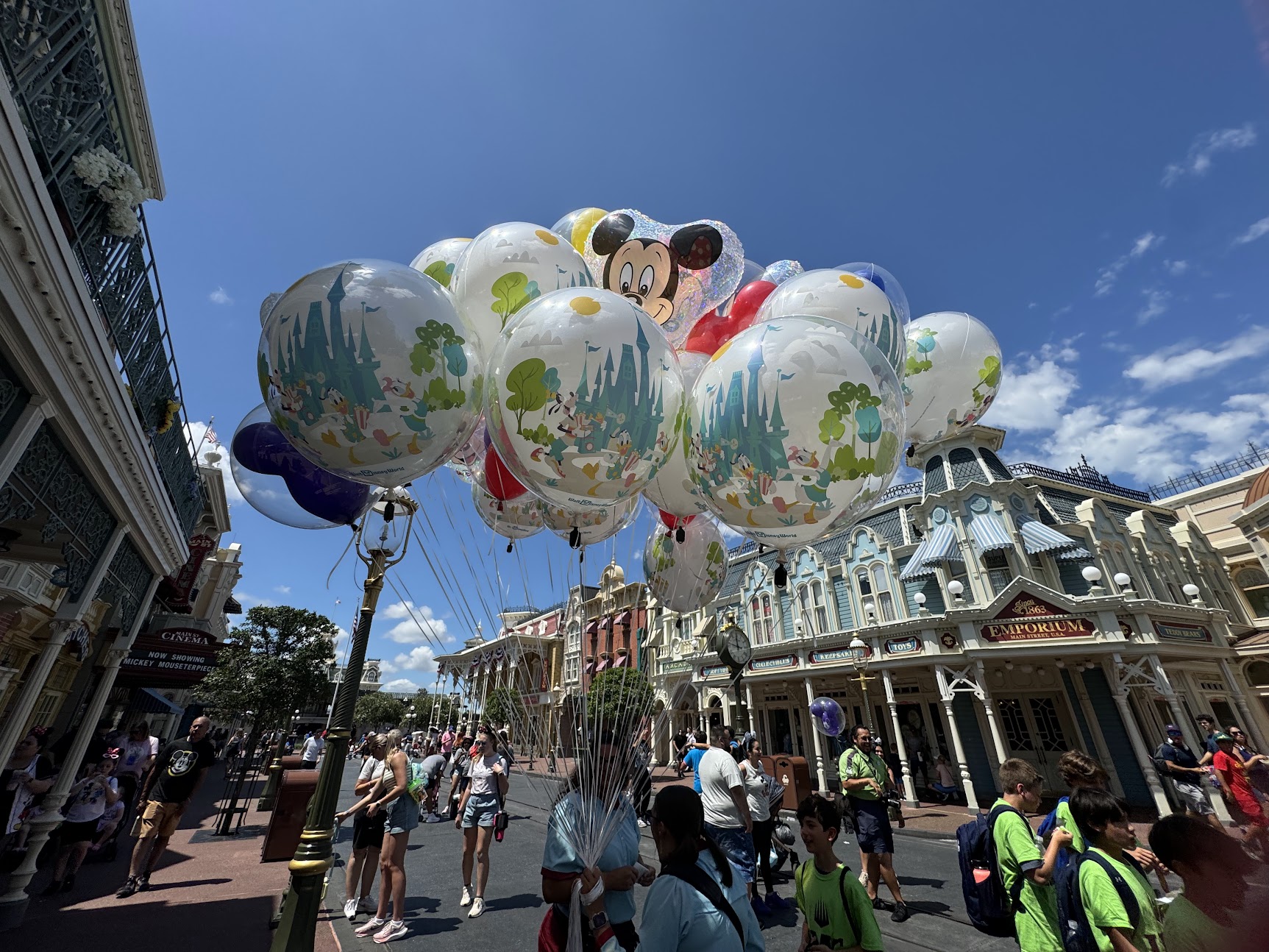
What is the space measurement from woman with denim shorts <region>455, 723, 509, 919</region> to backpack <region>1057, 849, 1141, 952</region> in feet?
15.3

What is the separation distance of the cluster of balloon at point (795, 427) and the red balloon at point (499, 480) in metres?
1.90

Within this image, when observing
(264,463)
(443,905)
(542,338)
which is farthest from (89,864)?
(542,338)

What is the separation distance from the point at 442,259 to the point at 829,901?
4.75 m

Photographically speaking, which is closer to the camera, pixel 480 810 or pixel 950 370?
pixel 950 370

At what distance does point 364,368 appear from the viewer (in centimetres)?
262

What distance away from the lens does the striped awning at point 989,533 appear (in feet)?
47.5

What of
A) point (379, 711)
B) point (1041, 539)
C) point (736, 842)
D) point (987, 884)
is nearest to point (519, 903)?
point (736, 842)

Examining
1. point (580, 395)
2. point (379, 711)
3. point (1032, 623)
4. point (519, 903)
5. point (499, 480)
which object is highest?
point (379, 711)

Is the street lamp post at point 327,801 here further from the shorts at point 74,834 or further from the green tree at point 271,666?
the green tree at point 271,666

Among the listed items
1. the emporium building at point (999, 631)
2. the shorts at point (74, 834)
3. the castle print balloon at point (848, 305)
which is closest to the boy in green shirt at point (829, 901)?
the castle print balloon at point (848, 305)

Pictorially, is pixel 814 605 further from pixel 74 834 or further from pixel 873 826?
pixel 74 834

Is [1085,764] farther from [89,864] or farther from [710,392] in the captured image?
[89,864]

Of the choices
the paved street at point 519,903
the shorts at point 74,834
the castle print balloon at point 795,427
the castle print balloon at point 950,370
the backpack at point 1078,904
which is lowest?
the paved street at point 519,903

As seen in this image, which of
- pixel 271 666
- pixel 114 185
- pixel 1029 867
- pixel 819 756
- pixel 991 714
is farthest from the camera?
pixel 271 666
